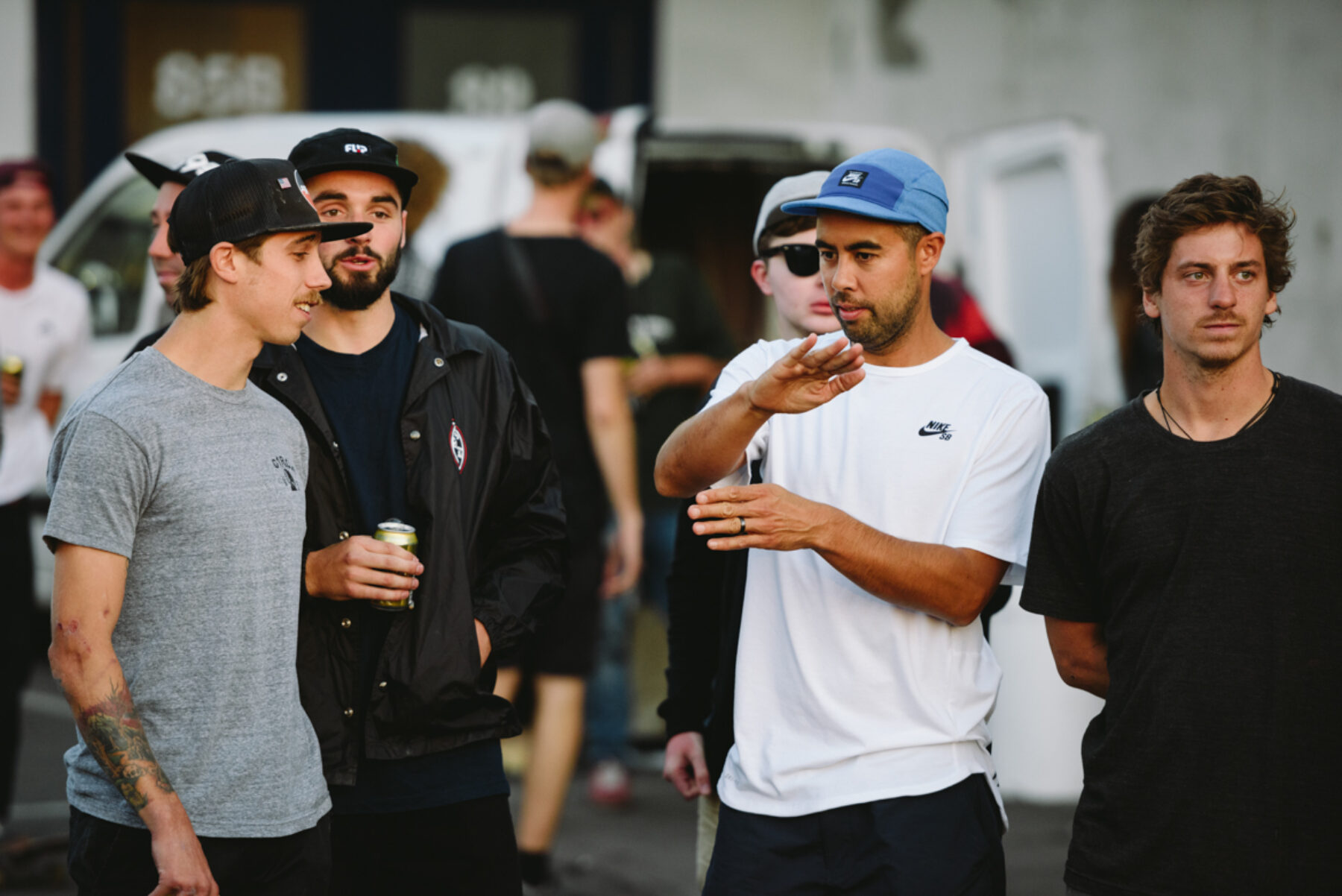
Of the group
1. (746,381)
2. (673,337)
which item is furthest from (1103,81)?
(746,381)

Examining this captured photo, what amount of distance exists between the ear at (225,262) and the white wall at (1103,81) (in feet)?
27.4

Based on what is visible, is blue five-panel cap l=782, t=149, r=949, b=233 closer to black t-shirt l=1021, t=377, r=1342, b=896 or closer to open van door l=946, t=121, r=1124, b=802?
black t-shirt l=1021, t=377, r=1342, b=896

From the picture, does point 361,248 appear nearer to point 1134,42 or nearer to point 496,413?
point 496,413

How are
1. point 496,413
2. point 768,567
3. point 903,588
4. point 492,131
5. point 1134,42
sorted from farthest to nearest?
1. point 1134,42
2. point 492,131
3. point 496,413
4. point 768,567
5. point 903,588

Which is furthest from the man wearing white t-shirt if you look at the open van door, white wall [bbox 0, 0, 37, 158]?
white wall [bbox 0, 0, 37, 158]

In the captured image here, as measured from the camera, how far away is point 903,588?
2725 mm

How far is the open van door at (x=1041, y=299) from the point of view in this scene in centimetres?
598

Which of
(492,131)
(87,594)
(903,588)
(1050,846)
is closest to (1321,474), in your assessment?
(903,588)

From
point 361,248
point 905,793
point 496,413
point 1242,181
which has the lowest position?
point 905,793

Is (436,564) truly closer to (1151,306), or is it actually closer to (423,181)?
(1151,306)

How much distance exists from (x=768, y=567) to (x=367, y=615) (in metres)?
0.83

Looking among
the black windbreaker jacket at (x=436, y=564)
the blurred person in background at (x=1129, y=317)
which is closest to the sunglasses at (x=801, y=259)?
the black windbreaker jacket at (x=436, y=564)

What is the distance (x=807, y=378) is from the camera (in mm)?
2650

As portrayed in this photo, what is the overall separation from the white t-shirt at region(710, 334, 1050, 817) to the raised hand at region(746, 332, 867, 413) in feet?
0.72
